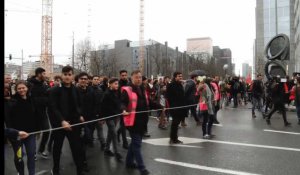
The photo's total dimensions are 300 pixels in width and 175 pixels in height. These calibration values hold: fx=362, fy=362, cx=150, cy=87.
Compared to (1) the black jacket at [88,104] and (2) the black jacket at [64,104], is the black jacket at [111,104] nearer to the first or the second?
(1) the black jacket at [88,104]

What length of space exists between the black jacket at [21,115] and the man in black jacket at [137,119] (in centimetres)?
167

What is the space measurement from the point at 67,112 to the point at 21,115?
0.79 metres

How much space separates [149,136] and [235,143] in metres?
2.58

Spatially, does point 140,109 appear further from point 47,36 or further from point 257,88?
point 47,36

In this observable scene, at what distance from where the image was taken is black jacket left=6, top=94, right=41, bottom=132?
5863 millimetres

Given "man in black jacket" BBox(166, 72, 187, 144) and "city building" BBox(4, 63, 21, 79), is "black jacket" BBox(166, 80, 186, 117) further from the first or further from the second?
"city building" BBox(4, 63, 21, 79)

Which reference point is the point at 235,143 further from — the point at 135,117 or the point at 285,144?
the point at 135,117

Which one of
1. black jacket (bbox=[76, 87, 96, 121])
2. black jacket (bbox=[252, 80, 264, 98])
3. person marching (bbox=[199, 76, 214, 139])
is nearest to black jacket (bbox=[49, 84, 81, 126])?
black jacket (bbox=[76, 87, 96, 121])

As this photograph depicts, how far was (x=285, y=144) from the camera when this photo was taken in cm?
955

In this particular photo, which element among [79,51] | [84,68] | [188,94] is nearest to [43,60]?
[79,51]

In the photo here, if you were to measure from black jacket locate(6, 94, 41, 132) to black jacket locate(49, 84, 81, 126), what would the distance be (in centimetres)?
39

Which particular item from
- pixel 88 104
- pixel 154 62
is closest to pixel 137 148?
pixel 88 104

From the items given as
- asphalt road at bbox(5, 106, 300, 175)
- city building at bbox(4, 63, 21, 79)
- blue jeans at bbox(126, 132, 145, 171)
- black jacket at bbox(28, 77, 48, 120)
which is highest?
city building at bbox(4, 63, 21, 79)

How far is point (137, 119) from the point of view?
6.73 m
